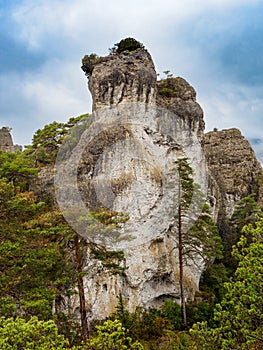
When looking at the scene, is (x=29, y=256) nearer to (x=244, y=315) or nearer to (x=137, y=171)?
(x=244, y=315)

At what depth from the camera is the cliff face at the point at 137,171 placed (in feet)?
61.6

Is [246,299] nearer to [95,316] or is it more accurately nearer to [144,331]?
[144,331]

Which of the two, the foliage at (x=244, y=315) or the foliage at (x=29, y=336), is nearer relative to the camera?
the foliage at (x=29, y=336)

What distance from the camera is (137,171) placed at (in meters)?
20.7

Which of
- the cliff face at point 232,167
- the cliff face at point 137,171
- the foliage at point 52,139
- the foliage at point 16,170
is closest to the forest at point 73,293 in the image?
the foliage at point 16,170

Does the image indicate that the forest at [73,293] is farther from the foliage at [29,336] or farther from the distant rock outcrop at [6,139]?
the distant rock outcrop at [6,139]

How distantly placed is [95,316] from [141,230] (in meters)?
4.86

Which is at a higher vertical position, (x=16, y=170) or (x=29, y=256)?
(x=16, y=170)

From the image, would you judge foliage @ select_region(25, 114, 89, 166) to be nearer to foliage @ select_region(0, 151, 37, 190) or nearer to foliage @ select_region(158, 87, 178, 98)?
foliage @ select_region(0, 151, 37, 190)

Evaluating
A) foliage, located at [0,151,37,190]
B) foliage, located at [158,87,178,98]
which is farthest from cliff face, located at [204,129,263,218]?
foliage, located at [0,151,37,190]

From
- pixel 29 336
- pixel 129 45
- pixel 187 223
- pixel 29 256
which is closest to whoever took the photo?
pixel 29 336

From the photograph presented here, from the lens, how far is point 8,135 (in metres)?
35.6

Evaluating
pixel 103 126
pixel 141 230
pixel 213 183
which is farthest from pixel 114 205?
pixel 213 183

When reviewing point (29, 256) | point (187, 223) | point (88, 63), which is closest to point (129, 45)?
point (88, 63)
